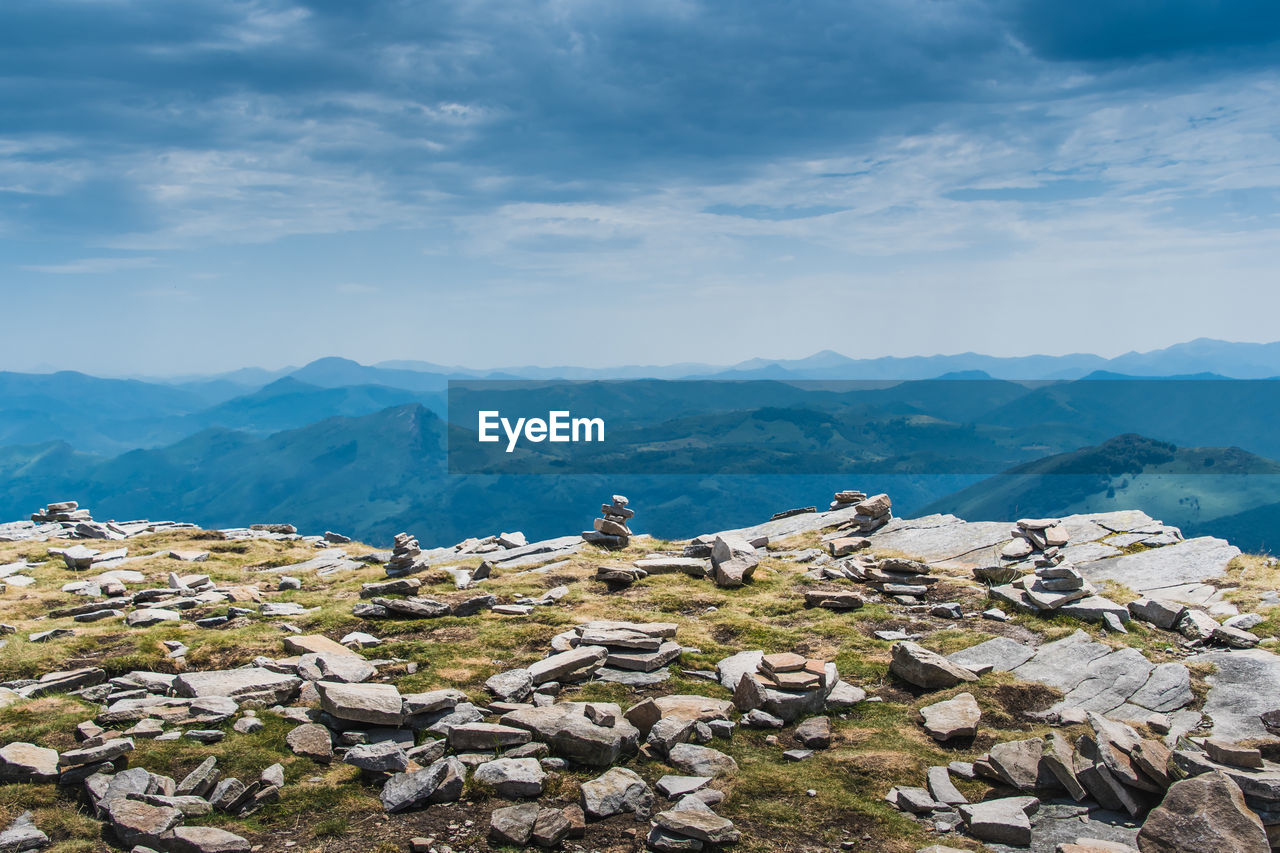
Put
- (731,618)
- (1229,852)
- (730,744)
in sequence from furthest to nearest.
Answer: (731,618), (730,744), (1229,852)

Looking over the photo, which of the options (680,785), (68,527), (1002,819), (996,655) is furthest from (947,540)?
(68,527)

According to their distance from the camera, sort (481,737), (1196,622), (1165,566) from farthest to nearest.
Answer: (1165,566) → (1196,622) → (481,737)

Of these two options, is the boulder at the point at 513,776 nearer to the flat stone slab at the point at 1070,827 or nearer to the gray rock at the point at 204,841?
the gray rock at the point at 204,841

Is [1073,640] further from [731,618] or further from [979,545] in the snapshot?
[979,545]

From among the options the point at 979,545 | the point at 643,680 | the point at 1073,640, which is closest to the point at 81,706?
the point at 643,680

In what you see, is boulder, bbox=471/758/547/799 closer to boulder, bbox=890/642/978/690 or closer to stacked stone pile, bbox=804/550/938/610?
boulder, bbox=890/642/978/690

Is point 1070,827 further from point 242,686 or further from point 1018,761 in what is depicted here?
point 242,686
